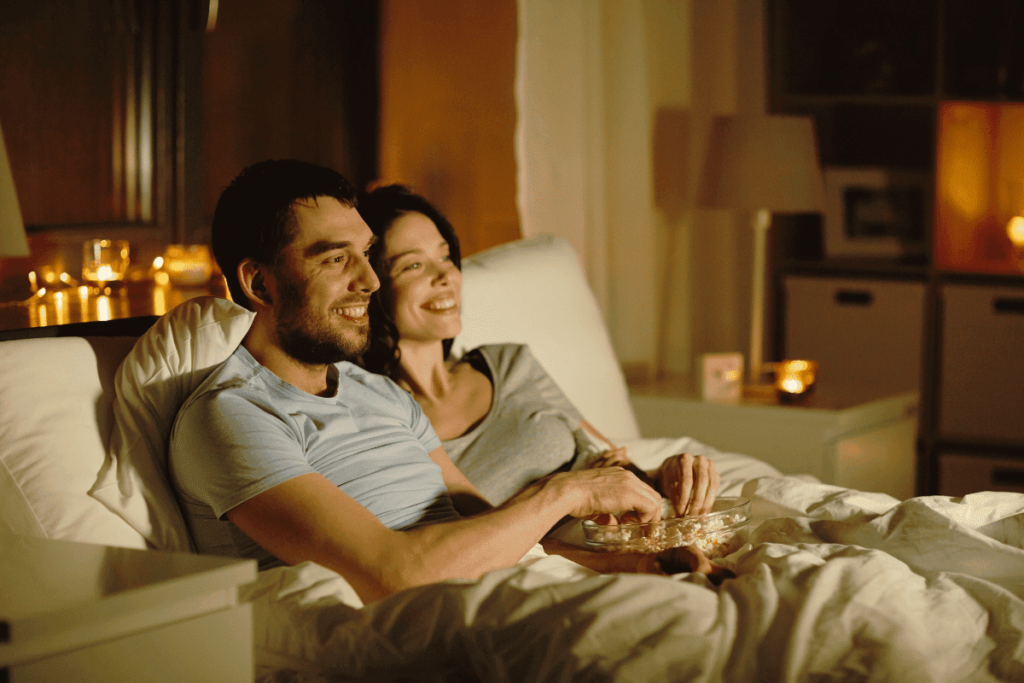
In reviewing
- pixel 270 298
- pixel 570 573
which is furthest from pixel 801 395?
pixel 270 298

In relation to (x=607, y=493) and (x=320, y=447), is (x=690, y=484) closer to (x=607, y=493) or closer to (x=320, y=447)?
(x=607, y=493)

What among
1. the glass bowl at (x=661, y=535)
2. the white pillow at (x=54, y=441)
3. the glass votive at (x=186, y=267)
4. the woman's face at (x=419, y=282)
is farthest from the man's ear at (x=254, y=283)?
the glass votive at (x=186, y=267)

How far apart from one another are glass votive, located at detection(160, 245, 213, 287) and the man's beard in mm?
908

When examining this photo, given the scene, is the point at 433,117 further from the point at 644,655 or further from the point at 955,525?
the point at 644,655

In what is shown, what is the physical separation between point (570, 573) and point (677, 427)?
1.36m

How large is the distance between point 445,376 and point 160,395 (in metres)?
0.61

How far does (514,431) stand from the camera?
1.81 m

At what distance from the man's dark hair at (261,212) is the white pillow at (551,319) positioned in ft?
2.06

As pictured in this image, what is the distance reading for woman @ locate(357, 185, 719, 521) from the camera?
178 cm

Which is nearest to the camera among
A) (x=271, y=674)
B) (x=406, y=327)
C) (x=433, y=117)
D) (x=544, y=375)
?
(x=271, y=674)

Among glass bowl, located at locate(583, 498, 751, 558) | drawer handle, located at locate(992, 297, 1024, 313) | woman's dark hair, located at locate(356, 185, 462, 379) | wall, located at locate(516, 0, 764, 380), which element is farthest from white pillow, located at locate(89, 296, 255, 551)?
drawer handle, located at locate(992, 297, 1024, 313)

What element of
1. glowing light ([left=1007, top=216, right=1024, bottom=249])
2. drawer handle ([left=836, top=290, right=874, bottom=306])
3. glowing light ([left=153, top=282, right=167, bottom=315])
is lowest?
drawer handle ([left=836, top=290, right=874, bottom=306])

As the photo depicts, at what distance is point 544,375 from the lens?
1.98m

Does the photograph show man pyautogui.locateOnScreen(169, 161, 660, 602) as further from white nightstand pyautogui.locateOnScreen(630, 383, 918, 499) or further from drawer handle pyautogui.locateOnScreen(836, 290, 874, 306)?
drawer handle pyautogui.locateOnScreen(836, 290, 874, 306)
